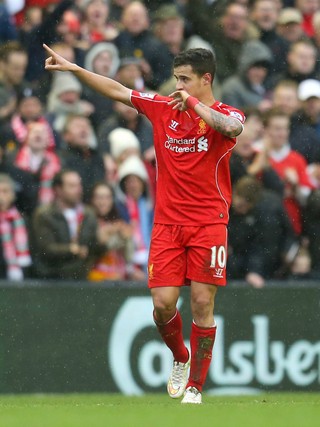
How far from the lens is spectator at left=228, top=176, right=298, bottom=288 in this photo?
12.9m

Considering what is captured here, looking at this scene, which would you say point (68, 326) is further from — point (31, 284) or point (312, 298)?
point (312, 298)

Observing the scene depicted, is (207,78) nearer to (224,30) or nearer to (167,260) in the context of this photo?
(167,260)

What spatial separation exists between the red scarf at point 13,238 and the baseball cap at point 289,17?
4.59 meters

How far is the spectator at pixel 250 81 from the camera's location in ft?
46.9

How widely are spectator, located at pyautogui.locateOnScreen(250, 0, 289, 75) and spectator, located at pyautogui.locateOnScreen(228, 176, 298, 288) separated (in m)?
2.51

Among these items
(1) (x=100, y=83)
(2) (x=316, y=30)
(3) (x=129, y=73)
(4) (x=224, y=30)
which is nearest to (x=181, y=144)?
(1) (x=100, y=83)

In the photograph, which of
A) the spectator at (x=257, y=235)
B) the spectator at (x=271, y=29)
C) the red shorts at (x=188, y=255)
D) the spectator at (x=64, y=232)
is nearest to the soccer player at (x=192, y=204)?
the red shorts at (x=188, y=255)

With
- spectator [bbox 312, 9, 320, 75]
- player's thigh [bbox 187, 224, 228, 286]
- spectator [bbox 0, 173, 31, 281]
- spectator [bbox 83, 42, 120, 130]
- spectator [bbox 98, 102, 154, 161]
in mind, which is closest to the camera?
player's thigh [bbox 187, 224, 228, 286]

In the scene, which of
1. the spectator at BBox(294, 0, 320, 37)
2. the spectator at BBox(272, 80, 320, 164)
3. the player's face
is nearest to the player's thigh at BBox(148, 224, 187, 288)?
the player's face

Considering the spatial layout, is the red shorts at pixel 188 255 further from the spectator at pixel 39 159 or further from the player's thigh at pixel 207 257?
the spectator at pixel 39 159

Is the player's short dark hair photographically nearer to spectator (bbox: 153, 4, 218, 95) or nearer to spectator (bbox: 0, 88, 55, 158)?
spectator (bbox: 0, 88, 55, 158)

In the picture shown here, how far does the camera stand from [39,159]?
13008mm

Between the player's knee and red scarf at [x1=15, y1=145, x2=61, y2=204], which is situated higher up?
red scarf at [x1=15, y1=145, x2=61, y2=204]

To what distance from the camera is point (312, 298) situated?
13.0 m
